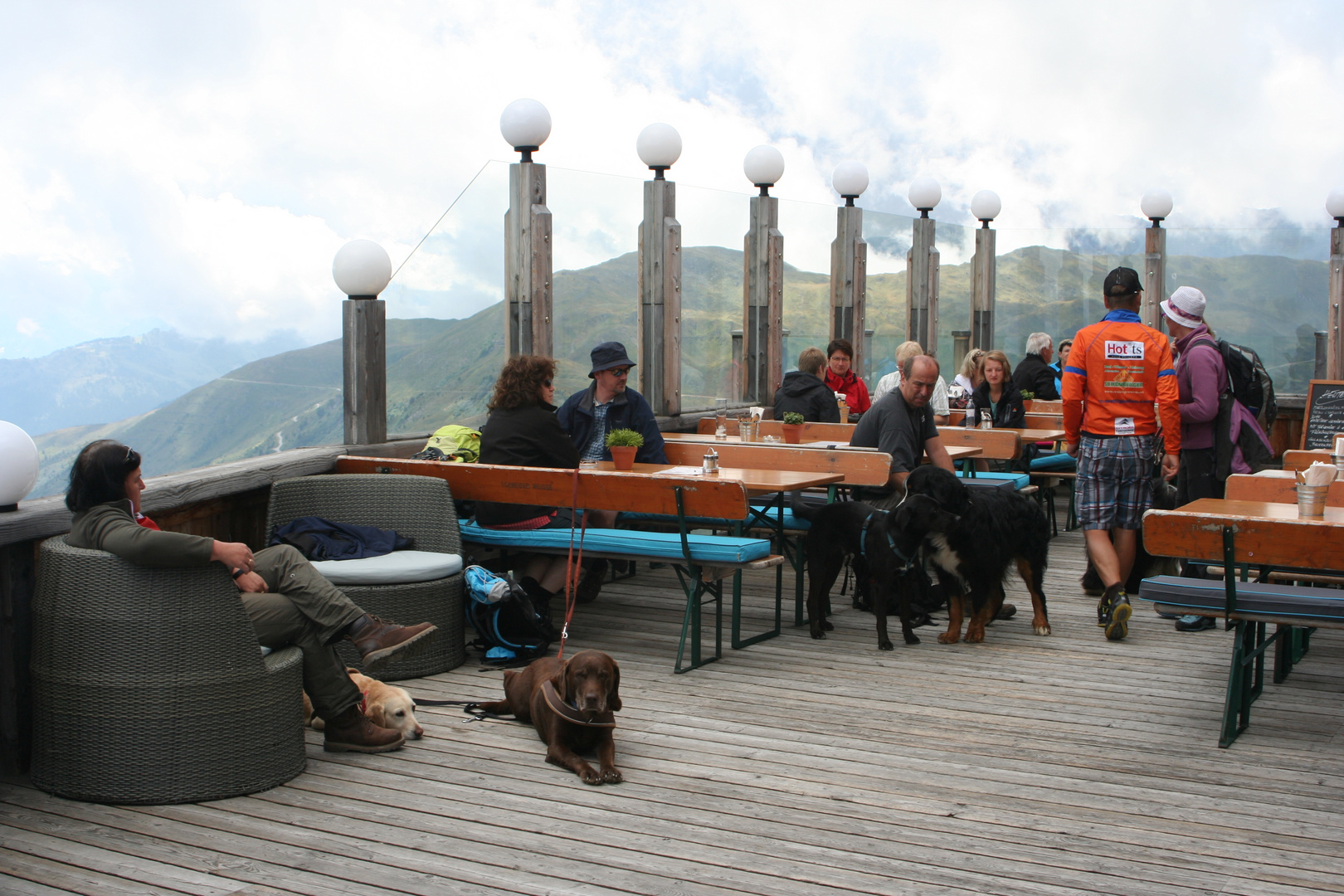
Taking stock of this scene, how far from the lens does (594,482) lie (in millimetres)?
5547

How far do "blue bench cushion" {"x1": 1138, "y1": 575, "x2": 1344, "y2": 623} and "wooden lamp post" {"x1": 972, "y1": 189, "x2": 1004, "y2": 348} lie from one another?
10.0 m

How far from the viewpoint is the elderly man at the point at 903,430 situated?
6.34 meters

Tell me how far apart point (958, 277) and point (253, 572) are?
1156 centimetres

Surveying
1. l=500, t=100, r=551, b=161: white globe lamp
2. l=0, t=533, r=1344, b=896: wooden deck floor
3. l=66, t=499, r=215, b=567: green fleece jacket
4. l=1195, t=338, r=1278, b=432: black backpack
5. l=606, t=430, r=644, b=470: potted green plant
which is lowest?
l=0, t=533, r=1344, b=896: wooden deck floor

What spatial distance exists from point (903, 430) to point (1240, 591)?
2.26 metres

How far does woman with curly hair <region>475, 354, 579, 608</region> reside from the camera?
5.91 meters

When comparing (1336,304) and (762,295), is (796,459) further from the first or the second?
(1336,304)

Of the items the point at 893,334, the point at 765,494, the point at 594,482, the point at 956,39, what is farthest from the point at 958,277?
the point at 956,39

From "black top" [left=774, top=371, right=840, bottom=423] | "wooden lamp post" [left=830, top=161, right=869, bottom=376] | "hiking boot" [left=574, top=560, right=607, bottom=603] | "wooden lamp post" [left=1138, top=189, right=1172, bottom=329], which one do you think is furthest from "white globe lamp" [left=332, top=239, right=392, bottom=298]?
"wooden lamp post" [left=1138, top=189, right=1172, bottom=329]

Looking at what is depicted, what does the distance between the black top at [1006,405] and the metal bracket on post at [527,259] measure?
3.54 meters

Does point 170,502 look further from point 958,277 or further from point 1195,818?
point 958,277

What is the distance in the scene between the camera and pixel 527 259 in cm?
767

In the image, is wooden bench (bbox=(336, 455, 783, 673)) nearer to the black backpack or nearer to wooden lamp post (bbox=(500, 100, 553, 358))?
wooden lamp post (bbox=(500, 100, 553, 358))

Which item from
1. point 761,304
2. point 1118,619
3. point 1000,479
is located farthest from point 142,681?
point 761,304
